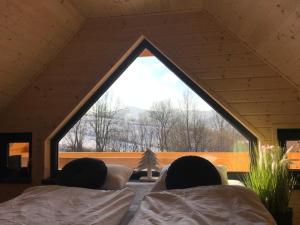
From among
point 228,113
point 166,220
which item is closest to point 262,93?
point 228,113

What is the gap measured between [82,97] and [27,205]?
5.01 feet

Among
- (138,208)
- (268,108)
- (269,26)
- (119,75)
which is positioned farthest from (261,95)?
(138,208)

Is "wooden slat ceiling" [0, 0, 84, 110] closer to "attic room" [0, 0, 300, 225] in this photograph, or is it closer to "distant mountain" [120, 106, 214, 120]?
"attic room" [0, 0, 300, 225]

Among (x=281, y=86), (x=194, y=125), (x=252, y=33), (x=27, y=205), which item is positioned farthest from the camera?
(x=194, y=125)

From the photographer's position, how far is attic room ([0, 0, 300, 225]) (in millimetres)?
2322

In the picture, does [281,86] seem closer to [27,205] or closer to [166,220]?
[166,220]

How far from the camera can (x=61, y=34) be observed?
3010mm

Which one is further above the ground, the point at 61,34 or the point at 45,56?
the point at 61,34

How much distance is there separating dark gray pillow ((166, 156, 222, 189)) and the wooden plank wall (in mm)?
795

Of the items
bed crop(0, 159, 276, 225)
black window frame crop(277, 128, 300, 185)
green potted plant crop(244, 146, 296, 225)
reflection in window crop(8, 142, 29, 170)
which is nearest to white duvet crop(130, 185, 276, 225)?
bed crop(0, 159, 276, 225)

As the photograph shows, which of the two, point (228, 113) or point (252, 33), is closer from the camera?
point (252, 33)

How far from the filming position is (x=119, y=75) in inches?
128

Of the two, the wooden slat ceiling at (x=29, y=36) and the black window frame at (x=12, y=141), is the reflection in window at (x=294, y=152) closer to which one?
the wooden slat ceiling at (x=29, y=36)

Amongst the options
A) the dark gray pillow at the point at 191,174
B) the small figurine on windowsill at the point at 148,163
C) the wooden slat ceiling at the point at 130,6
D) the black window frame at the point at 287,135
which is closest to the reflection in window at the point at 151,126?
the small figurine on windowsill at the point at 148,163
